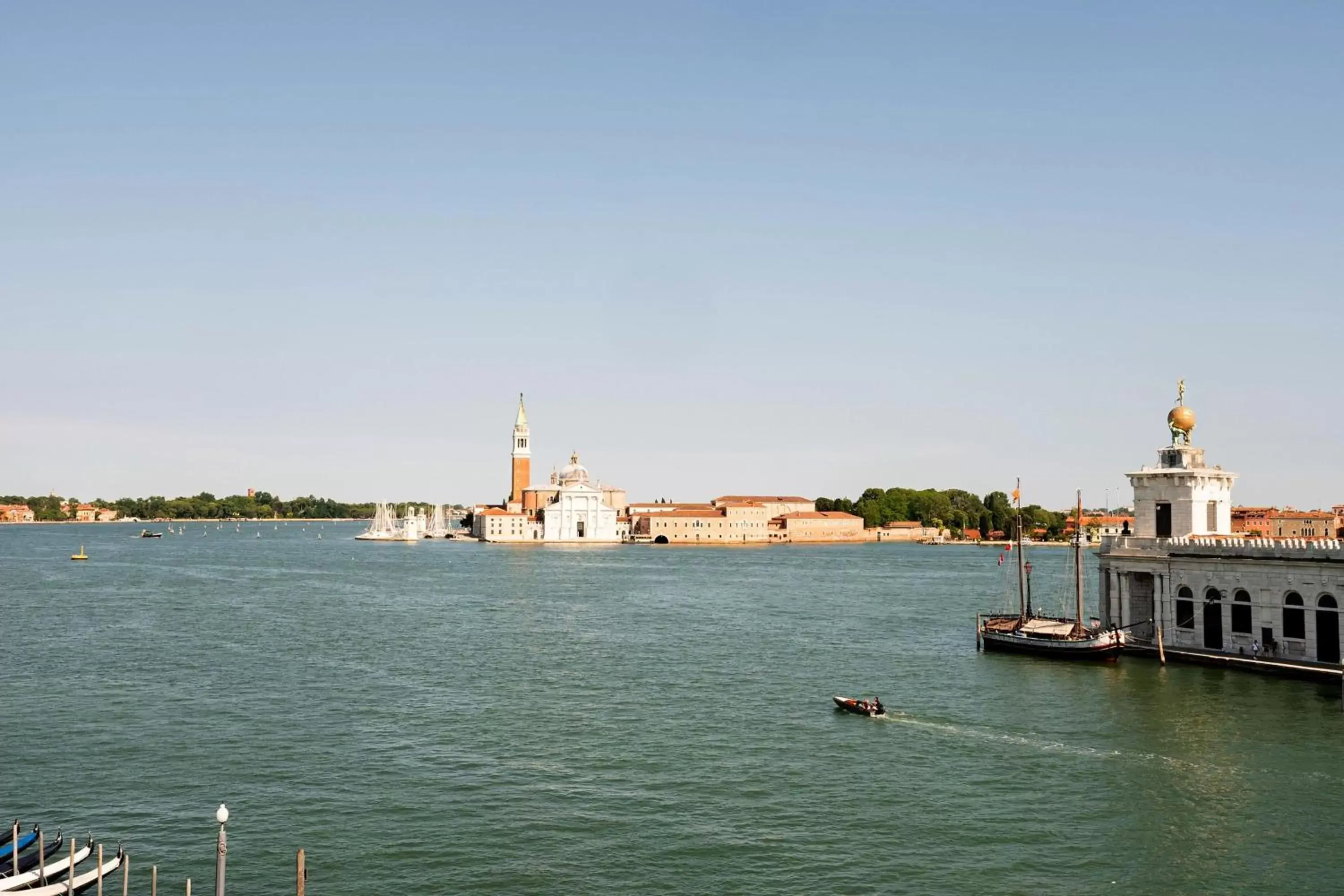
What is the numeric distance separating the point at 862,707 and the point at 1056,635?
47.4 ft

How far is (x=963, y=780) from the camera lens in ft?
89.0

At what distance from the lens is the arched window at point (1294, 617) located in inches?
1527

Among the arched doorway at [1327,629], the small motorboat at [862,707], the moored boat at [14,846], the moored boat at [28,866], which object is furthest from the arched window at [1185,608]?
the moored boat at [14,846]

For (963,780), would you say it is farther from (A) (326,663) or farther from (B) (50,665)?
(B) (50,665)

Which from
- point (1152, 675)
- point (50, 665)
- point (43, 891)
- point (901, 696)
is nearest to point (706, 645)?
point (901, 696)

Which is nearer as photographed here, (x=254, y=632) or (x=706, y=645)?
(x=706, y=645)

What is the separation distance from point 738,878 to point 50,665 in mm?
33882

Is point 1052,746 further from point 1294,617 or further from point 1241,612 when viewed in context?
point 1241,612

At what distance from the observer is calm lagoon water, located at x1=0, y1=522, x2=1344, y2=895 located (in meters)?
21.3

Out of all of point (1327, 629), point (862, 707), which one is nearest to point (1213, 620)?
point (1327, 629)

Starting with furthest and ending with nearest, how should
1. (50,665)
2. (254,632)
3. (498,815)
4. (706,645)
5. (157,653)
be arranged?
(254,632) < (706,645) < (157,653) < (50,665) < (498,815)

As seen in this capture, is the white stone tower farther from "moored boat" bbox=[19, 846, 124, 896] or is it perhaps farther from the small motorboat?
"moored boat" bbox=[19, 846, 124, 896]

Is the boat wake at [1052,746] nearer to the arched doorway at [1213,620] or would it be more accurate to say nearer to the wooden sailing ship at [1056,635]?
the wooden sailing ship at [1056,635]

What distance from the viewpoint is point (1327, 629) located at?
38.1m
